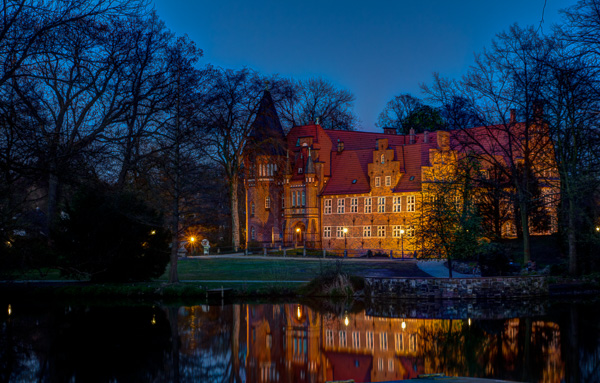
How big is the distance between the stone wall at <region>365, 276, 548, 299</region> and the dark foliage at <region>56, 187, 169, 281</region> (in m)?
9.89

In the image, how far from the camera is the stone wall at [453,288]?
84.9 feet

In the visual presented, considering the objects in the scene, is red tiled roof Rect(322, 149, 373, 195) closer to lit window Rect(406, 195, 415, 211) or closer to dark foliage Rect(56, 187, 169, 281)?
lit window Rect(406, 195, 415, 211)

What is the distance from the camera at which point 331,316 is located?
21.9m

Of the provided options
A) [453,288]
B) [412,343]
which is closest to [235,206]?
[453,288]

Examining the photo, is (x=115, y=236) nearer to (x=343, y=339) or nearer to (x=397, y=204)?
(x=343, y=339)

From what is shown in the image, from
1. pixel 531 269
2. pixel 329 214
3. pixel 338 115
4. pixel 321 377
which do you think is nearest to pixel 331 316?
pixel 321 377

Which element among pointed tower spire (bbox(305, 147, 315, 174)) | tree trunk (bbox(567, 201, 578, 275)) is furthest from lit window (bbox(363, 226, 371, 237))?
tree trunk (bbox(567, 201, 578, 275))

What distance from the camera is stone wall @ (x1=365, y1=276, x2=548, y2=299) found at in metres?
25.9

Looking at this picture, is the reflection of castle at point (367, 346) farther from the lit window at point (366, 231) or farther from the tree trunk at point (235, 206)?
the lit window at point (366, 231)

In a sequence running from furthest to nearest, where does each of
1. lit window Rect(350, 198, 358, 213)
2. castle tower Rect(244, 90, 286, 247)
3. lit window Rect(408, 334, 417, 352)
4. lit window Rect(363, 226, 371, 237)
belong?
castle tower Rect(244, 90, 286, 247), lit window Rect(350, 198, 358, 213), lit window Rect(363, 226, 371, 237), lit window Rect(408, 334, 417, 352)

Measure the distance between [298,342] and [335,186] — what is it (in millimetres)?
38400

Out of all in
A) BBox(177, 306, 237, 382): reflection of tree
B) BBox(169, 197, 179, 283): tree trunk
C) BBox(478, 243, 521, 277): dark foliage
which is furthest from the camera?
BBox(478, 243, 521, 277): dark foliage

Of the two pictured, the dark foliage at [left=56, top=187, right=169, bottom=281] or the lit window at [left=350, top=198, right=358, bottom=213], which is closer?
the dark foliage at [left=56, top=187, right=169, bottom=281]

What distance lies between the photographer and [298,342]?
17.6 metres
